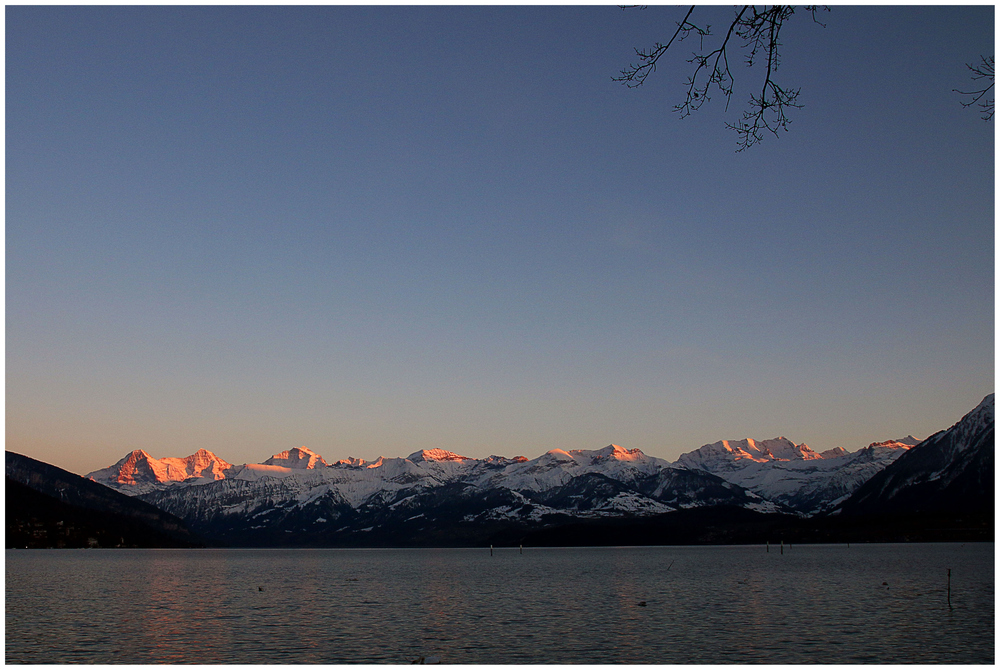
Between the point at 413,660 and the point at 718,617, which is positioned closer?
the point at 413,660

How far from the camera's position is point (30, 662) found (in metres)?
52.1

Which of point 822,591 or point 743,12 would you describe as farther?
point 822,591

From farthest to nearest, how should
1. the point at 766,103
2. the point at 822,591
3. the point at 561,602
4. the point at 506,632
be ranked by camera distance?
the point at 822,591 < the point at 561,602 < the point at 506,632 < the point at 766,103

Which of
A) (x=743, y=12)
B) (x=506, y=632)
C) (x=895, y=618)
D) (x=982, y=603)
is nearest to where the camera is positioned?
(x=743, y=12)

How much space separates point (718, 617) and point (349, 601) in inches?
1819

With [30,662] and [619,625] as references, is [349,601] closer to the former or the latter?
[619,625]

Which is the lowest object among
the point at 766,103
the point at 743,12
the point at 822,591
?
the point at 822,591

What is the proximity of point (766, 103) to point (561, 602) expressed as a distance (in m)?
86.6

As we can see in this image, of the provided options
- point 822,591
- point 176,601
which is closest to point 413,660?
point 176,601

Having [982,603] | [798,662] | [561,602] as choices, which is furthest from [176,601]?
[982,603]

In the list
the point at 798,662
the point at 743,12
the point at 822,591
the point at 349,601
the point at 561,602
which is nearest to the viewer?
the point at 743,12

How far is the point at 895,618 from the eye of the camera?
244 feet

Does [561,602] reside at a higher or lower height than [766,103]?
lower

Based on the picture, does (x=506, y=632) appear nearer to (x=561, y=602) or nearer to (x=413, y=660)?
(x=413, y=660)
